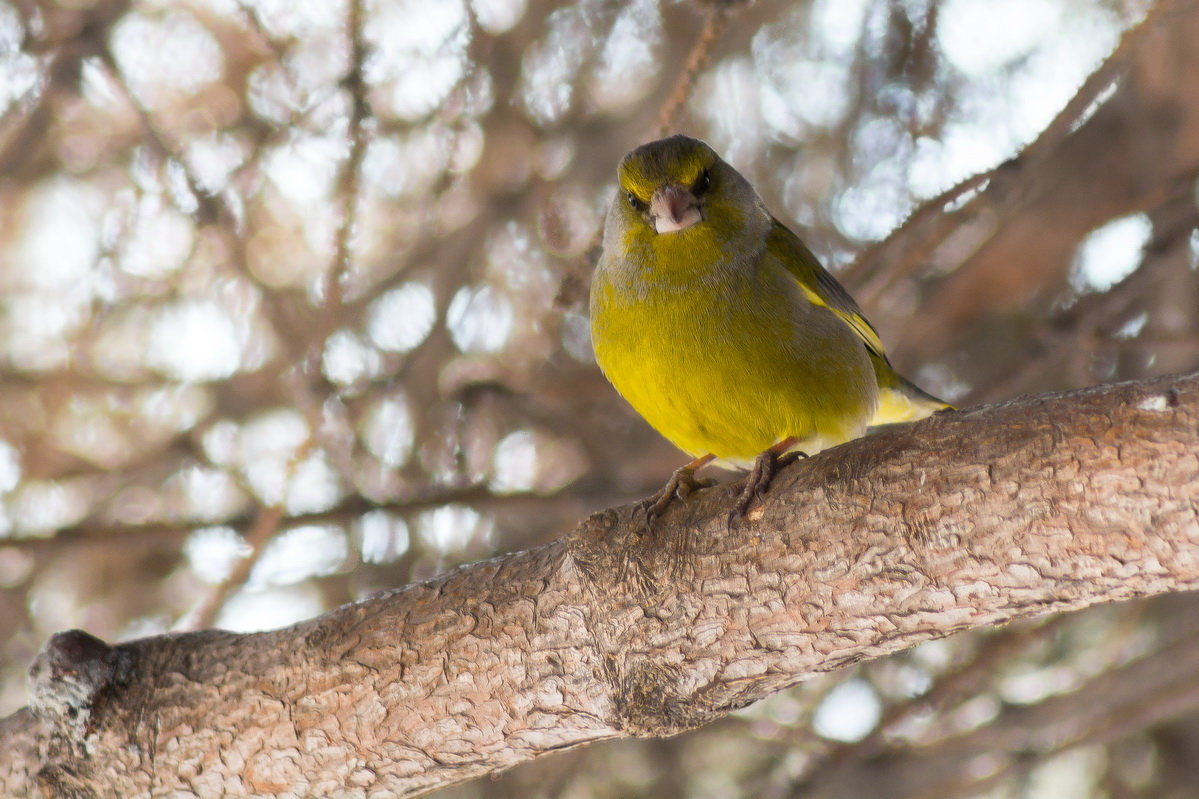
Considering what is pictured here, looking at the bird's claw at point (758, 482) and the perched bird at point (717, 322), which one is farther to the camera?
the perched bird at point (717, 322)

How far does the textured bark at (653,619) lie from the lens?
2.12 metres

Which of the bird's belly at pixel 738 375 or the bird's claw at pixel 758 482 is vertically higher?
the bird's belly at pixel 738 375

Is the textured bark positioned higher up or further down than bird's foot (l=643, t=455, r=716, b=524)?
further down

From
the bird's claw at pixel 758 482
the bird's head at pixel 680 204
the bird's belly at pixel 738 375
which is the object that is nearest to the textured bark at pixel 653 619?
the bird's claw at pixel 758 482

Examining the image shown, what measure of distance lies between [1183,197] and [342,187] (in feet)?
10.4

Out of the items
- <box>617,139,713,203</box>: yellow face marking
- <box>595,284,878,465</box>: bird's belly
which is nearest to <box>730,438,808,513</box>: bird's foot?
<box>595,284,878,465</box>: bird's belly

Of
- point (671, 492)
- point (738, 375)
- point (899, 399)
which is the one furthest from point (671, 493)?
point (899, 399)

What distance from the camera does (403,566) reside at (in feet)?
16.7

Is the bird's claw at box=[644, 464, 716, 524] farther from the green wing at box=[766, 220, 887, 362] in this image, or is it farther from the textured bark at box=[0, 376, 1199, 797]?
the green wing at box=[766, 220, 887, 362]

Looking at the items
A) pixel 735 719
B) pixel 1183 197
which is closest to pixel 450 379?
pixel 735 719

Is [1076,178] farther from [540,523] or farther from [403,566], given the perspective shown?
[403,566]

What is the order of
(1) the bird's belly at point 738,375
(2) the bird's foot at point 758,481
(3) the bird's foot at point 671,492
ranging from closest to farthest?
(2) the bird's foot at point 758,481 < (3) the bird's foot at point 671,492 < (1) the bird's belly at point 738,375

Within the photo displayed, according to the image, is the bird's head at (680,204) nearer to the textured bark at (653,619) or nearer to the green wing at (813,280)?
the green wing at (813,280)

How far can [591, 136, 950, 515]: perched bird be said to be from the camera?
335 cm
